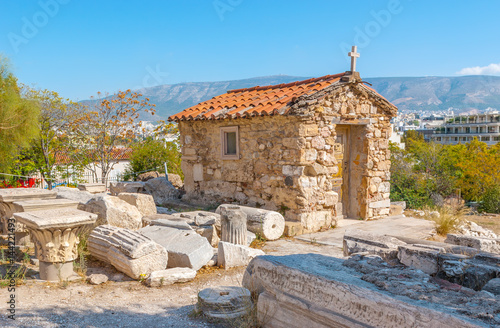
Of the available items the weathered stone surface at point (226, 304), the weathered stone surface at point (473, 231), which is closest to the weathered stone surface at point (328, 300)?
the weathered stone surface at point (226, 304)

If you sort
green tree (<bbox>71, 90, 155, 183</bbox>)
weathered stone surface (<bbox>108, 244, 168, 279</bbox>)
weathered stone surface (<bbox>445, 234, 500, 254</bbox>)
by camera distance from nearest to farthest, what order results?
weathered stone surface (<bbox>108, 244, 168, 279</bbox>) → weathered stone surface (<bbox>445, 234, 500, 254</bbox>) → green tree (<bbox>71, 90, 155, 183</bbox>)

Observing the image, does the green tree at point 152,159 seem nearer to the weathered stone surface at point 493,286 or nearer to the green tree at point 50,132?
the green tree at point 50,132

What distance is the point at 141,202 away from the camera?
8414mm

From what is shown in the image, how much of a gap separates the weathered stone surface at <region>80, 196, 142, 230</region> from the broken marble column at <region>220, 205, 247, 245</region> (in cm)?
163

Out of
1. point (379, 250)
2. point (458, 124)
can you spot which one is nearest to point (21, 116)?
point (379, 250)

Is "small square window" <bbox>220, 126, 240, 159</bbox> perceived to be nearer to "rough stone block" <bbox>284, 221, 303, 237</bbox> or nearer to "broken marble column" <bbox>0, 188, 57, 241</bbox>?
"rough stone block" <bbox>284, 221, 303, 237</bbox>

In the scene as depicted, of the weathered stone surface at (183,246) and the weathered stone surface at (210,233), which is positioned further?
the weathered stone surface at (210,233)

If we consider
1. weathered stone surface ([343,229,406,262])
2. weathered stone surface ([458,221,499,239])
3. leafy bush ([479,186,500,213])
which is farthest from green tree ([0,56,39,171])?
leafy bush ([479,186,500,213])

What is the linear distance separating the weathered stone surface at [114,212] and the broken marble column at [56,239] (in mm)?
1453

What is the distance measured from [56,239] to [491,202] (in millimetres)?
16231

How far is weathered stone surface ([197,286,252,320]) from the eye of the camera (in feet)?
14.0

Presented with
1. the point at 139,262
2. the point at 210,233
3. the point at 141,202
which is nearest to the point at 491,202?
the point at 210,233

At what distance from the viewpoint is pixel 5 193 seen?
24.3 ft

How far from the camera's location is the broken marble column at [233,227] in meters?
7.05
